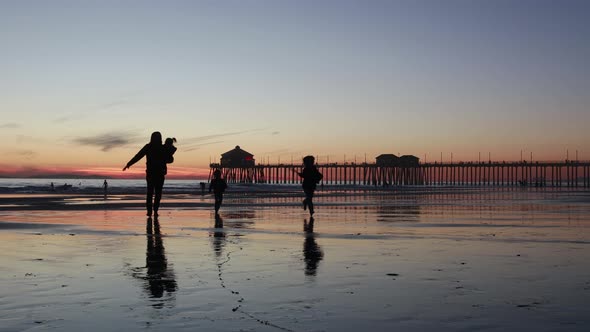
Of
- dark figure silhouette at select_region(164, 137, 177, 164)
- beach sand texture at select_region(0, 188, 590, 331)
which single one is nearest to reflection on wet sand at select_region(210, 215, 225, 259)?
beach sand texture at select_region(0, 188, 590, 331)

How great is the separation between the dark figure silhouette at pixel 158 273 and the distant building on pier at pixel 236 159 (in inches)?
6139

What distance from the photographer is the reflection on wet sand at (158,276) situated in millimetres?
5727

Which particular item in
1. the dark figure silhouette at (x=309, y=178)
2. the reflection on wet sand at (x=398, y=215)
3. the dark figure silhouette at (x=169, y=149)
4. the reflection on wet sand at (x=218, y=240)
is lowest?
the reflection on wet sand at (x=398, y=215)

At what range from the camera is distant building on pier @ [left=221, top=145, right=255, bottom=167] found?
166 meters

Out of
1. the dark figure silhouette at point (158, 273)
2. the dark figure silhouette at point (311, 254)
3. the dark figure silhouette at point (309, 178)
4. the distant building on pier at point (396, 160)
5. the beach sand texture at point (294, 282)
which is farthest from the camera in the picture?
the distant building on pier at point (396, 160)

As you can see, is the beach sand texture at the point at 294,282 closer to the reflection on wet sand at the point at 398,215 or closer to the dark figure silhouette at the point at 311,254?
the dark figure silhouette at the point at 311,254

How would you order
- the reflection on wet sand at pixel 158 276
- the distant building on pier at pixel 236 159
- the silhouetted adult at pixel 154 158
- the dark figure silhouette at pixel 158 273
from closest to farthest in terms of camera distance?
1. the reflection on wet sand at pixel 158 276
2. the dark figure silhouette at pixel 158 273
3. the silhouetted adult at pixel 154 158
4. the distant building on pier at pixel 236 159

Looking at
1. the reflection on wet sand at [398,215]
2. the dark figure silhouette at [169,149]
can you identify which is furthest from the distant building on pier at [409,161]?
the dark figure silhouette at [169,149]

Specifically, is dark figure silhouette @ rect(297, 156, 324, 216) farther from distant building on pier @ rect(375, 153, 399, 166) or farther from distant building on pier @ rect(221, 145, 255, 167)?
distant building on pier @ rect(375, 153, 399, 166)

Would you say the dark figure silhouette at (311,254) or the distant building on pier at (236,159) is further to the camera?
the distant building on pier at (236,159)

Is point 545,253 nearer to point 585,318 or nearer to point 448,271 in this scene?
point 448,271

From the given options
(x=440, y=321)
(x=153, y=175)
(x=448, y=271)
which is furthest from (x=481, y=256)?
(x=153, y=175)

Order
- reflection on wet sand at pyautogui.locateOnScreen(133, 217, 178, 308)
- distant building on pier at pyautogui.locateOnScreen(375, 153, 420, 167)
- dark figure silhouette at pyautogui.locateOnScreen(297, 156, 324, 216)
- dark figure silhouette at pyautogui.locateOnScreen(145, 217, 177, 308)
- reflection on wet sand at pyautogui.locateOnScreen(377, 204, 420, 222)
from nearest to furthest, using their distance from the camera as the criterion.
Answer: reflection on wet sand at pyautogui.locateOnScreen(133, 217, 178, 308) → dark figure silhouette at pyautogui.locateOnScreen(145, 217, 177, 308) → reflection on wet sand at pyautogui.locateOnScreen(377, 204, 420, 222) → dark figure silhouette at pyautogui.locateOnScreen(297, 156, 324, 216) → distant building on pier at pyautogui.locateOnScreen(375, 153, 420, 167)

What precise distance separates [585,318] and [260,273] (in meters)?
3.44
